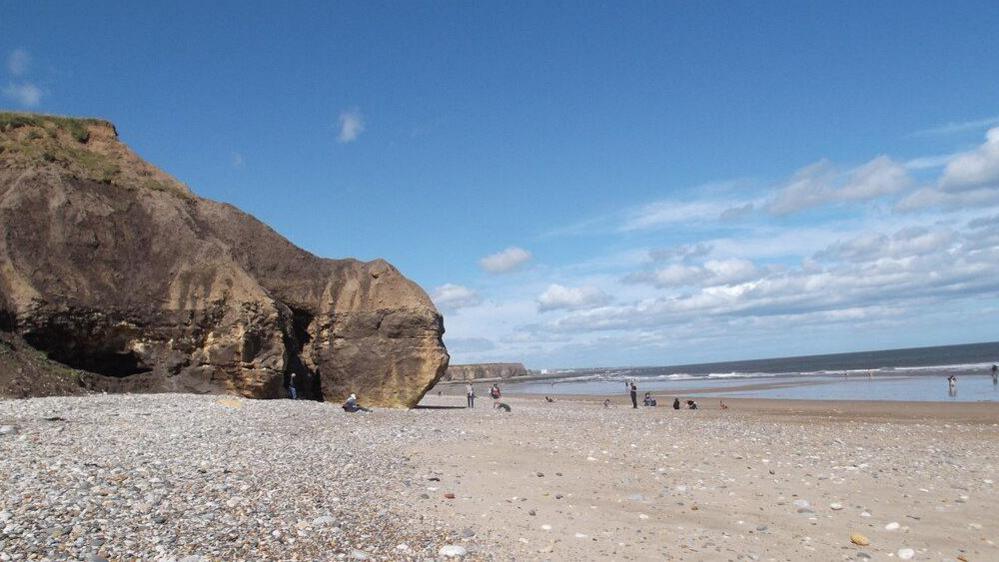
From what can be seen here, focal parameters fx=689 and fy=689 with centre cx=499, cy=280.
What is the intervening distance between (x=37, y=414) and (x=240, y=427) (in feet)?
12.6

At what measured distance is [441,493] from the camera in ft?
32.4

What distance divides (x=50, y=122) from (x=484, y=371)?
344ft

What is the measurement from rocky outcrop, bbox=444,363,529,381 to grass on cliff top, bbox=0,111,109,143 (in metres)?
83.6

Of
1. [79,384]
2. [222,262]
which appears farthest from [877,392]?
[79,384]

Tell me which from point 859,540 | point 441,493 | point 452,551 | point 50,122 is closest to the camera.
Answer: point 452,551

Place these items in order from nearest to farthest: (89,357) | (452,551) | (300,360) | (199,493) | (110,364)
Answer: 1. (452,551)
2. (199,493)
3. (89,357)
4. (110,364)
5. (300,360)

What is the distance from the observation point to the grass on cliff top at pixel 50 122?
83.9ft

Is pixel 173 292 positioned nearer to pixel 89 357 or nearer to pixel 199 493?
pixel 89 357

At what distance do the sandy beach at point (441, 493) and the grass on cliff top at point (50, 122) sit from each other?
1420cm

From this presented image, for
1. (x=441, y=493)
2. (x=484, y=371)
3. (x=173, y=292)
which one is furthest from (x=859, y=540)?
(x=484, y=371)

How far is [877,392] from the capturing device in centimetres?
4456

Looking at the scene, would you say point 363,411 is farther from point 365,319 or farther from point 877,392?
point 877,392

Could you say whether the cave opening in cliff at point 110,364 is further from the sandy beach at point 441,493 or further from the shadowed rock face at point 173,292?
the sandy beach at point 441,493

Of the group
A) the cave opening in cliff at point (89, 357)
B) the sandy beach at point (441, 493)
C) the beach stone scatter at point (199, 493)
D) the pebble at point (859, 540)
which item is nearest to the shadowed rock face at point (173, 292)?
the cave opening in cliff at point (89, 357)
